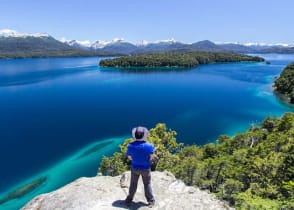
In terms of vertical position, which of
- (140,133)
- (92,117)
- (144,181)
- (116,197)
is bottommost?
(92,117)

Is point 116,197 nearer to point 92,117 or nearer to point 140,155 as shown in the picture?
point 140,155

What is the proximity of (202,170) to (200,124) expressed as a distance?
28.8m

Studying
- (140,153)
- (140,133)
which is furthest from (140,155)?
(140,133)

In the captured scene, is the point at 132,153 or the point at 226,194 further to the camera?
the point at 226,194

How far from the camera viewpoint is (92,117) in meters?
57.9

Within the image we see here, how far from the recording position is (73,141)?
44844 millimetres

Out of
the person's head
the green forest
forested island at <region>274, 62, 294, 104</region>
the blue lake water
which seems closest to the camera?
the person's head

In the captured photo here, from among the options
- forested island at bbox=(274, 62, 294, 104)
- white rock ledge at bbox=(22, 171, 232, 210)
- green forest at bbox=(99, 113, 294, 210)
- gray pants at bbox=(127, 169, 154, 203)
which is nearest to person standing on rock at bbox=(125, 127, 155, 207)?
gray pants at bbox=(127, 169, 154, 203)

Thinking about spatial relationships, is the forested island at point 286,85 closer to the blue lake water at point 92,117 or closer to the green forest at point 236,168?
the blue lake water at point 92,117

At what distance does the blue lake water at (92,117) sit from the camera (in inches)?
1449

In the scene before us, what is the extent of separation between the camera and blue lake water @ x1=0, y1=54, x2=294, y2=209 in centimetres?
3681

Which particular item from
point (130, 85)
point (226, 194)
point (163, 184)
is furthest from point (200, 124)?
point (130, 85)

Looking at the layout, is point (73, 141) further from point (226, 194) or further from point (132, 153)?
point (132, 153)

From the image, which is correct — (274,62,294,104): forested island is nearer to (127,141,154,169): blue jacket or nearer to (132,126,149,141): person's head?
(127,141,154,169): blue jacket
